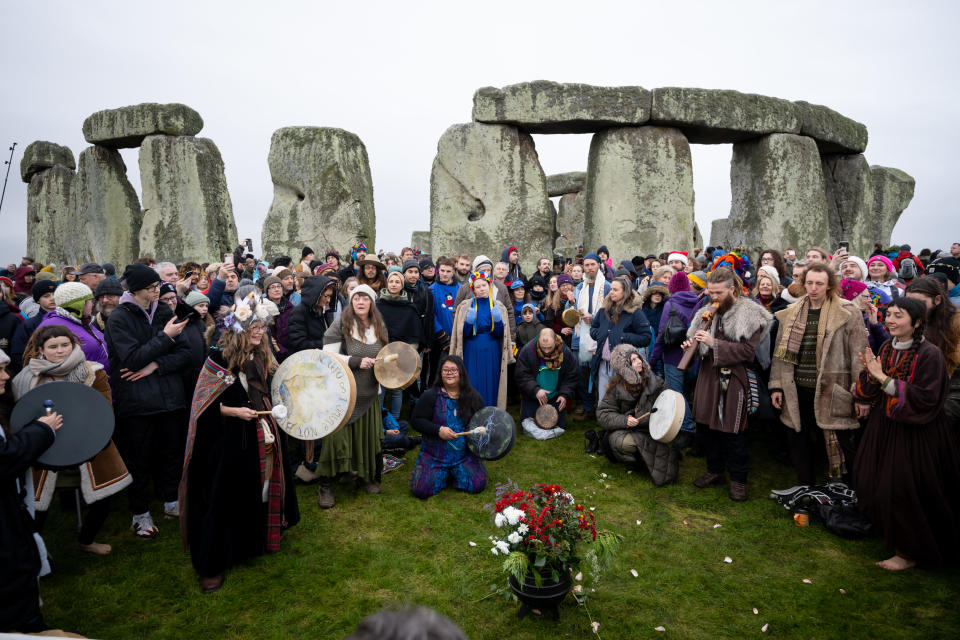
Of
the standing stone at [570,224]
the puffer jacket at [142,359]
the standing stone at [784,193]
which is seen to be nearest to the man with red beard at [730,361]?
the puffer jacket at [142,359]

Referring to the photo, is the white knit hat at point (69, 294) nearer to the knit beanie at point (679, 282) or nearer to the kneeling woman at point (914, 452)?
the knit beanie at point (679, 282)

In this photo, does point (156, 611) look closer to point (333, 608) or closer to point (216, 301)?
point (333, 608)

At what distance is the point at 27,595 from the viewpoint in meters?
2.79

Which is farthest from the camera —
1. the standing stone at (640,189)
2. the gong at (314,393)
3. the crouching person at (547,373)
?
the standing stone at (640,189)

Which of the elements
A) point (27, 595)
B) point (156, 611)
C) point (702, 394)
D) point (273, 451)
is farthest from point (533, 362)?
point (27, 595)

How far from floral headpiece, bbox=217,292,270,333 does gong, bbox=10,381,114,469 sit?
0.88 m

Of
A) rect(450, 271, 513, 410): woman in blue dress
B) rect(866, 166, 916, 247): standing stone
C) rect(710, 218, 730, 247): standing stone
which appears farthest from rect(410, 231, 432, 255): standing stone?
rect(450, 271, 513, 410): woman in blue dress

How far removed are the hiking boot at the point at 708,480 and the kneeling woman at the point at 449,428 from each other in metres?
1.99

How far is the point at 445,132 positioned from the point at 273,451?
8.32 meters

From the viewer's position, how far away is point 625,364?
5625mm

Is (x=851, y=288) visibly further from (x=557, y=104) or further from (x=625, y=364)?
(x=557, y=104)

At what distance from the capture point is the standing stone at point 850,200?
41.0 ft

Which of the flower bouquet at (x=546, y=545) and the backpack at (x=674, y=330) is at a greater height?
the backpack at (x=674, y=330)

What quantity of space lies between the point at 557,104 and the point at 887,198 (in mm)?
9820
